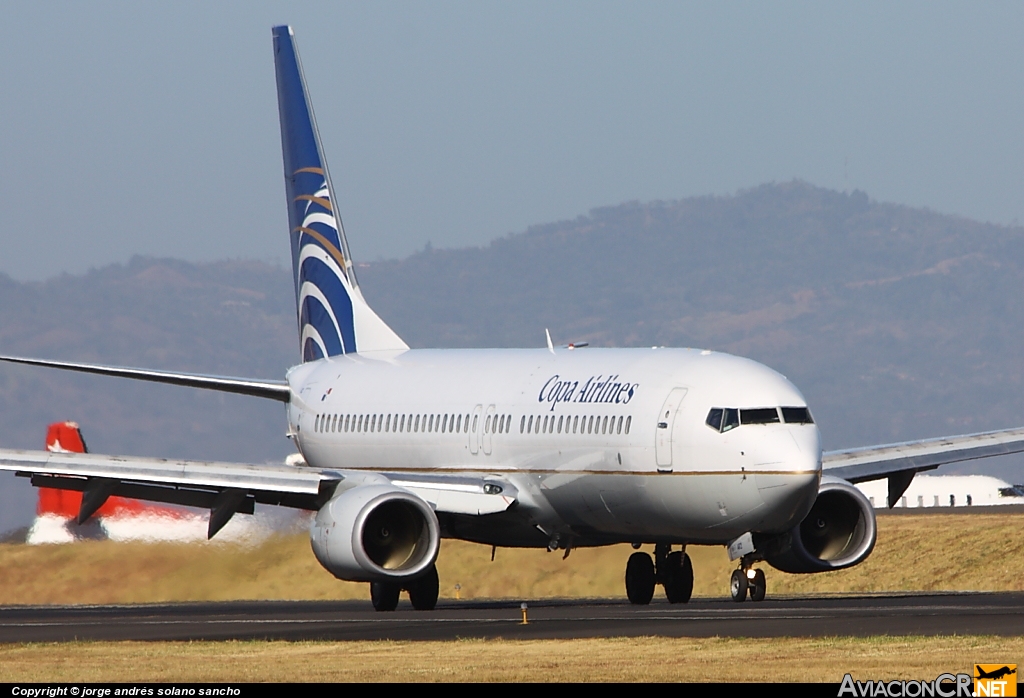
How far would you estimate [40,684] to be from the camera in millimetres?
19359

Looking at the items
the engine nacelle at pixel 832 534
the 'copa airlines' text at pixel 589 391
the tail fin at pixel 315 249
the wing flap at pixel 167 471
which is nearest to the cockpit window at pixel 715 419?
the 'copa airlines' text at pixel 589 391

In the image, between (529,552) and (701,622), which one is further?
(529,552)

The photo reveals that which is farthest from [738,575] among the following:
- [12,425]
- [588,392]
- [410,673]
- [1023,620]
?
[12,425]

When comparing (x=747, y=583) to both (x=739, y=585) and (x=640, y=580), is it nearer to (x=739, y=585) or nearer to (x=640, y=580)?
(x=739, y=585)

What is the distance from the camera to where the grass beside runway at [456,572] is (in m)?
42.5

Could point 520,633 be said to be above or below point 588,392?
below

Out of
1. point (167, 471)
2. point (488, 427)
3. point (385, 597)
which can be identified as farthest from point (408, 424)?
point (167, 471)

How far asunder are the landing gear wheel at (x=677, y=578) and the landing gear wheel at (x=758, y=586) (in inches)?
106

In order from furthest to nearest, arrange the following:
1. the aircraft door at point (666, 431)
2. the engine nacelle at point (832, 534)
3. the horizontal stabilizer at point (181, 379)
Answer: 1. the horizontal stabilizer at point (181, 379)
2. the engine nacelle at point (832, 534)
3. the aircraft door at point (666, 431)

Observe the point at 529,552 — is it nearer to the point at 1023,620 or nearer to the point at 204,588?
the point at 204,588

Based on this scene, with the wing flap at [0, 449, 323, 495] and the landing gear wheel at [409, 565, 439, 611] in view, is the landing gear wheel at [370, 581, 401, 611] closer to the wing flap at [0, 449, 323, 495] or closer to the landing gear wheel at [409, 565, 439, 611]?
the landing gear wheel at [409, 565, 439, 611]

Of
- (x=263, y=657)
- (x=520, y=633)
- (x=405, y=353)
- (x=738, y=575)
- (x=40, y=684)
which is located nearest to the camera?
(x=40, y=684)

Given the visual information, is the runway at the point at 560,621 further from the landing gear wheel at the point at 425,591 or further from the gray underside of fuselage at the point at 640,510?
the gray underside of fuselage at the point at 640,510

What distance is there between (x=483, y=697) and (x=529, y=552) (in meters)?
26.9
